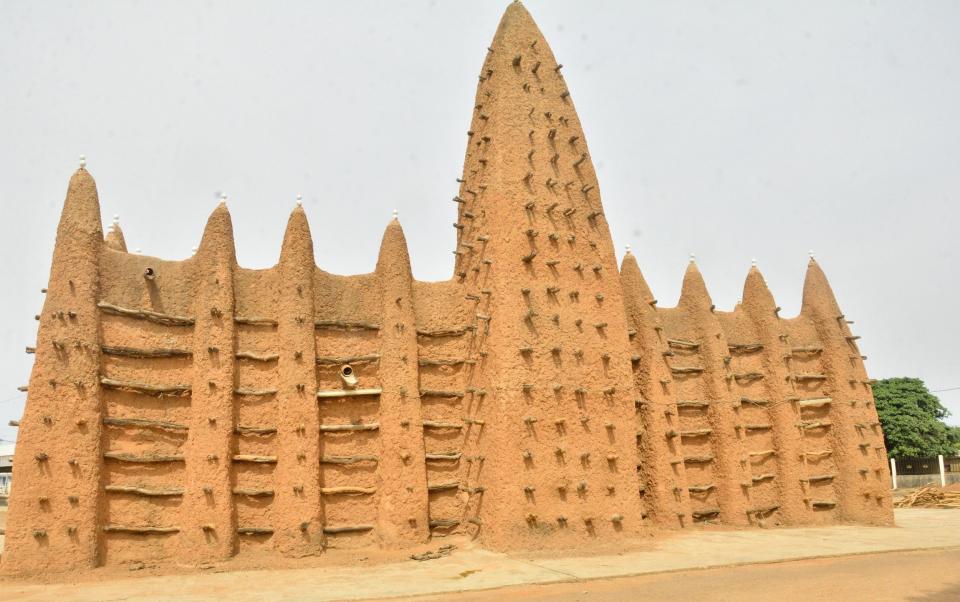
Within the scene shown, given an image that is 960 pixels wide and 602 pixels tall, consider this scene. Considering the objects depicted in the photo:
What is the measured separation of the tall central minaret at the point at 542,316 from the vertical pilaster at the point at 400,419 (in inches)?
58.9

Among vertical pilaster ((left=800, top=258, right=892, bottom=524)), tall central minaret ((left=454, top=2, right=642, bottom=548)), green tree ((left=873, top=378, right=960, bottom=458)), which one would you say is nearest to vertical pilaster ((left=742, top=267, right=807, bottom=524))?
vertical pilaster ((left=800, top=258, right=892, bottom=524))

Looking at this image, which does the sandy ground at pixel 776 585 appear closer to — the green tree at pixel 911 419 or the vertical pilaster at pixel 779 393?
the vertical pilaster at pixel 779 393

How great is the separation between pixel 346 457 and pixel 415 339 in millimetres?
3242

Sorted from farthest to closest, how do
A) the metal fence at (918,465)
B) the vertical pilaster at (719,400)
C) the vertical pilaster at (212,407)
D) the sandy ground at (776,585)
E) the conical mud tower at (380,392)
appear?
1. the metal fence at (918,465)
2. the vertical pilaster at (719,400)
3. the vertical pilaster at (212,407)
4. the conical mud tower at (380,392)
5. the sandy ground at (776,585)

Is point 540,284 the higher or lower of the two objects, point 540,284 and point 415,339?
the higher

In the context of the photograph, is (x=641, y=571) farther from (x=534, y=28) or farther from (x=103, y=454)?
(x=534, y=28)

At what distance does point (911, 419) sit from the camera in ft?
135

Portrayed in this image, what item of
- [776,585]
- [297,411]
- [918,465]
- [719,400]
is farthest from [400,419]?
[918,465]

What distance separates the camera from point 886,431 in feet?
137

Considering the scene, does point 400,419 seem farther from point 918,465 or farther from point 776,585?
point 918,465

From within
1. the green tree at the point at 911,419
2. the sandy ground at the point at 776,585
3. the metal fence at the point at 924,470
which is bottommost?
the metal fence at the point at 924,470

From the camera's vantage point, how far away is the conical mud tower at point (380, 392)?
14.2 metres

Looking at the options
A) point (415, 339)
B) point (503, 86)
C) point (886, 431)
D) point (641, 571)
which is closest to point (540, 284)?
point (415, 339)

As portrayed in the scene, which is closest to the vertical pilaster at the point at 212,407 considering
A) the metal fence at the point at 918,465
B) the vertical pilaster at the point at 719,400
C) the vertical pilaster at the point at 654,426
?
the vertical pilaster at the point at 654,426
